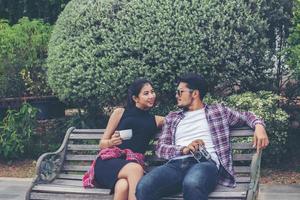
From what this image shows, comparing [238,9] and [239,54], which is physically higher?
[238,9]

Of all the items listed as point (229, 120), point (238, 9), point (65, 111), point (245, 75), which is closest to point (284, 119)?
point (245, 75)

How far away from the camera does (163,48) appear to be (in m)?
7.23

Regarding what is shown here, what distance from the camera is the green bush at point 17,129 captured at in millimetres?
8430

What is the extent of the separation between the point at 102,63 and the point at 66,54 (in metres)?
0.57

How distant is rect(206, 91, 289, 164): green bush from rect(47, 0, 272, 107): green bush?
242 mm

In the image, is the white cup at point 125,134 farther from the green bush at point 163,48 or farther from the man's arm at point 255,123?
the green bush at point 163,48

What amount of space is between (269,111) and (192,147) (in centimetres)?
217

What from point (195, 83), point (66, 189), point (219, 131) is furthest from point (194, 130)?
point (66, 189)

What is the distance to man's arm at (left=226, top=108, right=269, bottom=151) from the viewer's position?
5.25 meters

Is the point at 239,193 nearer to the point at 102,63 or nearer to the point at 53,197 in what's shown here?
the point at 53,197

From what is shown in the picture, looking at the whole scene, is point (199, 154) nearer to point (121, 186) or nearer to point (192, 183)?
point (192, 183)

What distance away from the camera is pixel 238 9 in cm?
734

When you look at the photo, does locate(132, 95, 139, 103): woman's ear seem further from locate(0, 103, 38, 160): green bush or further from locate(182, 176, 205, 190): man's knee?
locate(0, 103, 38, 160): green bush

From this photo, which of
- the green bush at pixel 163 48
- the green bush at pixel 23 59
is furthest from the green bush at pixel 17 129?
the green bush at pixel 163 48
